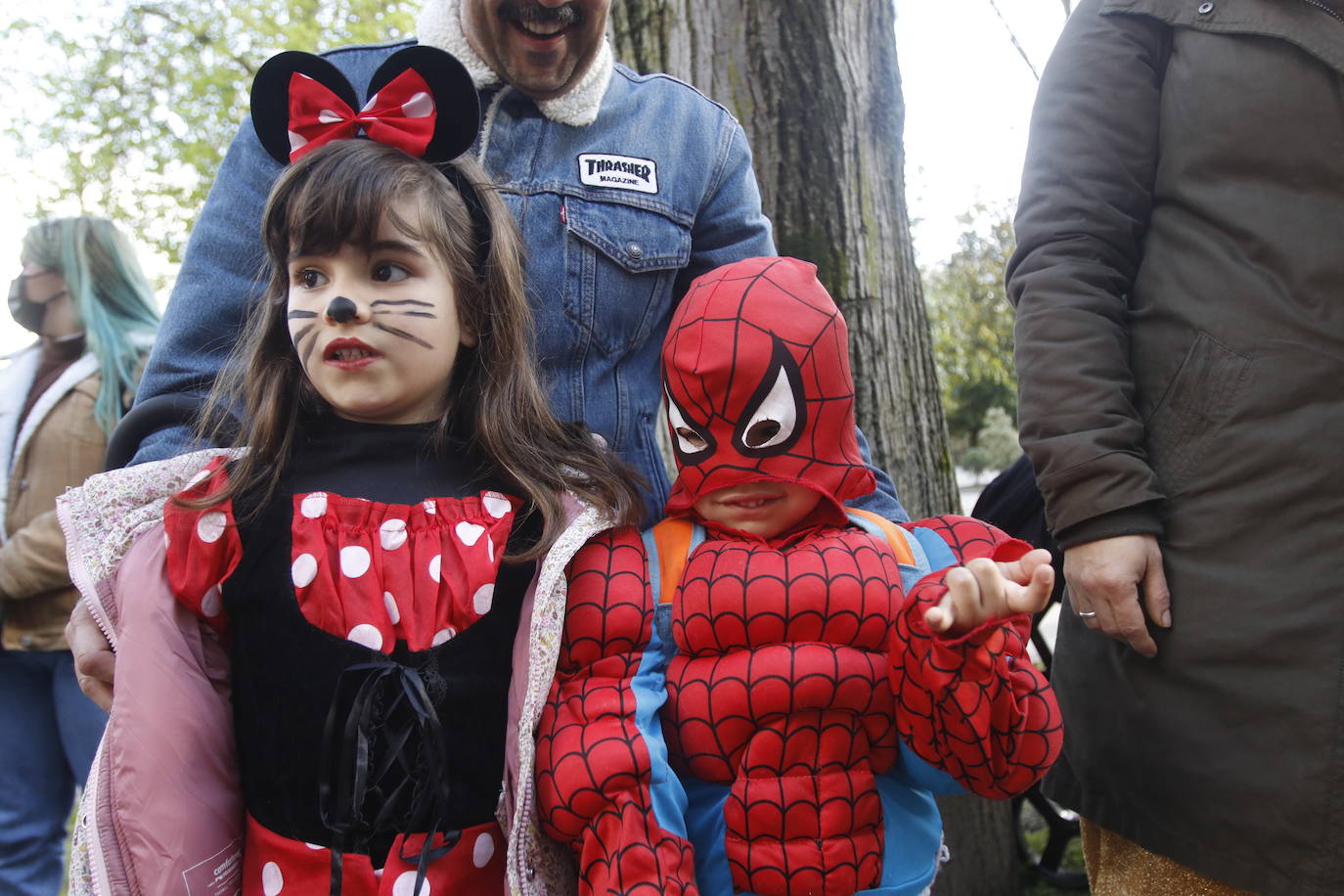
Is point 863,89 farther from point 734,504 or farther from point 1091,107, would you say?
point 734,504

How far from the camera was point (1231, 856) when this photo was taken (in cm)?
152

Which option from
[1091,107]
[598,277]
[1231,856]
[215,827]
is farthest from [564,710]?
[1091,107]

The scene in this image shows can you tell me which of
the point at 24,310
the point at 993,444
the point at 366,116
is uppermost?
the point at 366,116

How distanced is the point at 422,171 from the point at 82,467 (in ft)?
7.64

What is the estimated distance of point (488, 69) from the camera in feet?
6.21

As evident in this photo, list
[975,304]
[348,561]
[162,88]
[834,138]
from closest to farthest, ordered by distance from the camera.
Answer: [348,561], [834,138], [162,88], [975,304]

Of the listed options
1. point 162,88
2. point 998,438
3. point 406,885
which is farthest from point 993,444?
point 406,885

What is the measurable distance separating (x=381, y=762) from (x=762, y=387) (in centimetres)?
80

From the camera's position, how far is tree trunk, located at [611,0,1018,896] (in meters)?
2.87

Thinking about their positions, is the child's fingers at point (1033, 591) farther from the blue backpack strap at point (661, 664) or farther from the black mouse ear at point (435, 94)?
the black mouse ear at point (435, 94)

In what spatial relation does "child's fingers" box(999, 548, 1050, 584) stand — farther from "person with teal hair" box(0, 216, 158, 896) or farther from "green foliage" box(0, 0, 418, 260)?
"green foliage" box(0, 0, 418, 260)

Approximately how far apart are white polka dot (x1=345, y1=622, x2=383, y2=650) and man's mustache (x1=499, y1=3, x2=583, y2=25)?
1087 mm

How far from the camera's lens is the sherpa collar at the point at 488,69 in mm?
1895

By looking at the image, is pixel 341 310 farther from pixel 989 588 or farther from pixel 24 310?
pixel 24 310
